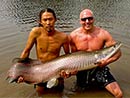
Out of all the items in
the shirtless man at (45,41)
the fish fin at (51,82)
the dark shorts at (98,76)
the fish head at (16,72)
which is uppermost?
the shirtless man at (45,41)

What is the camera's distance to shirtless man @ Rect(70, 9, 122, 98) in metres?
5.01

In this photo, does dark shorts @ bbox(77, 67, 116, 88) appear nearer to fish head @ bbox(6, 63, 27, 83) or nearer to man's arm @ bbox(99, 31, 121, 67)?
man's arm @ bbox(99, 31, 121, 67)

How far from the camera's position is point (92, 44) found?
205 inches

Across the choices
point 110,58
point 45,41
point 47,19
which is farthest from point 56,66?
point 110,58

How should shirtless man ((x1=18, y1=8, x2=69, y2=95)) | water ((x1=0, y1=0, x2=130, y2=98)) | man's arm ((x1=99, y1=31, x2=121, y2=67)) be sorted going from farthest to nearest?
water ((x1=0, y1=0, x2=130, y2=98))
shirtless man ((x1=18, y1=8, x2=69, y2=95))
man's arm ((x1=99, y1=31, x2=121, y2=67))

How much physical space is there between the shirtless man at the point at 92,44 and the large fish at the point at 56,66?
0.34 m

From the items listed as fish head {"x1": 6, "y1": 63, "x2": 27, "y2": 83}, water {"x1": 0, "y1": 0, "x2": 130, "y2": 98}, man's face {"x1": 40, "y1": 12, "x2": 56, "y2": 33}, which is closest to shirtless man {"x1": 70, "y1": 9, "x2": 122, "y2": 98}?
water {"x1": 0, "y1": 0, "x2": 130, "y2": 98}

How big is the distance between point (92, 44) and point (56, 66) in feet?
3.19

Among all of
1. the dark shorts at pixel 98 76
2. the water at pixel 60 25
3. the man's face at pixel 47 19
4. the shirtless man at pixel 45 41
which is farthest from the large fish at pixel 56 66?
the water at pixel 60 25

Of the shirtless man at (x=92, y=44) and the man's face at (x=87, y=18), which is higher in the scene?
the man's face at (x=87, y=18)

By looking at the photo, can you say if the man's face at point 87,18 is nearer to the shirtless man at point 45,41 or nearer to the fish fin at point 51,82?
the shirtless man at point 45,41

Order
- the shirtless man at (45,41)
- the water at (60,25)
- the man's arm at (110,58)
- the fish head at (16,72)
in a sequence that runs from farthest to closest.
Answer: the water at (60,25) < the shirtless man at (45,41) < the man's arm at (110,58) < the fish head at (16,72)

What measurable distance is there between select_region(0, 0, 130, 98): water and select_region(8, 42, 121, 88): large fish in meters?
0.76

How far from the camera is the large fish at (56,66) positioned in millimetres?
4605
